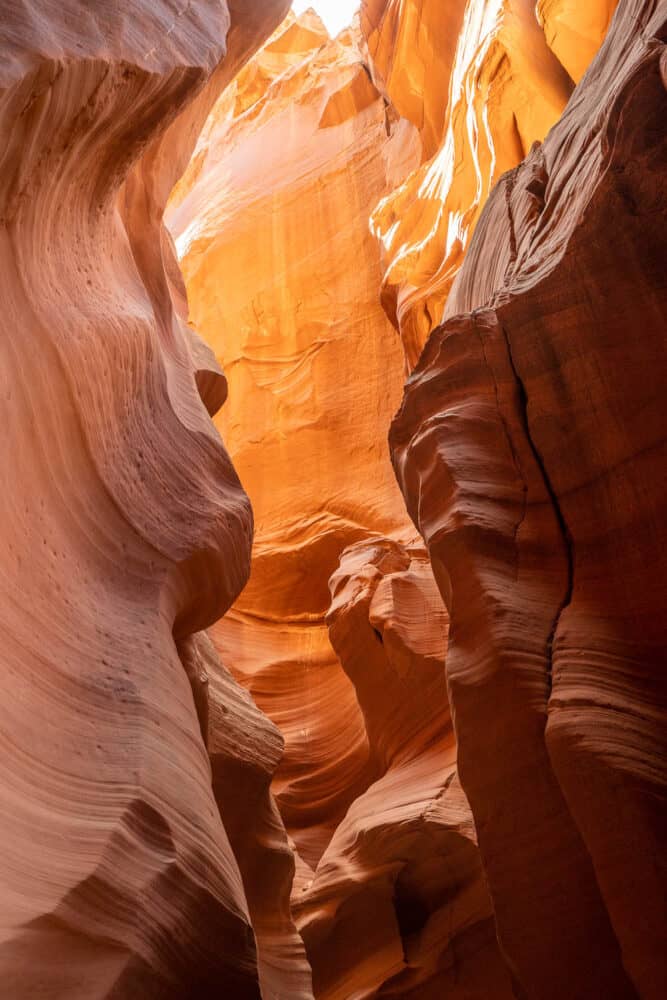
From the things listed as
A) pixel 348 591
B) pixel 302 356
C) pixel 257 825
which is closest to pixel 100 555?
pixel 257 825

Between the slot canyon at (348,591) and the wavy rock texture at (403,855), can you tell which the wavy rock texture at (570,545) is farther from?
the wavy rock texture at (403,855)

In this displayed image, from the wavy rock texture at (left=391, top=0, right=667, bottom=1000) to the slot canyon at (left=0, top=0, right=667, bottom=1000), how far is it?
2 cm

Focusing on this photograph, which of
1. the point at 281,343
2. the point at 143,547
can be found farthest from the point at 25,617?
the point at 281,343

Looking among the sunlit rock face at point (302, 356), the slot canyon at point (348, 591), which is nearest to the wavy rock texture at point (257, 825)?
the slot canyon at point (348, 591)

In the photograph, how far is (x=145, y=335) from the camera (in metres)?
4.89

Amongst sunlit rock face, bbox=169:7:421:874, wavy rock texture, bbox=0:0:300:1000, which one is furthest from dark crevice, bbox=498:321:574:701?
sunlit rock face, bbox=169:7:421:874

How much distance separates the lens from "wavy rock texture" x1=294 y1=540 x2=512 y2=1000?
707 centimetres

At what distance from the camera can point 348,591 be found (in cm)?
891

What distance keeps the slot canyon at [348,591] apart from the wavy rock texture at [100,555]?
15 mm

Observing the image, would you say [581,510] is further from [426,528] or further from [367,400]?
[367,400]

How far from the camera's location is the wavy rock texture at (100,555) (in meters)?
3.02

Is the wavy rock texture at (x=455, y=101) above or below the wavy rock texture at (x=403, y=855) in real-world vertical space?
above

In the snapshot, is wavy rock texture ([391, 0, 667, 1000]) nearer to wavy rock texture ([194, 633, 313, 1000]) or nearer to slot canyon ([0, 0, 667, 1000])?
slot canyon ([0, 0, 667, 1000])

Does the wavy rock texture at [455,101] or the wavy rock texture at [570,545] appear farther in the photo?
the wavy rock texture at [455,101]
